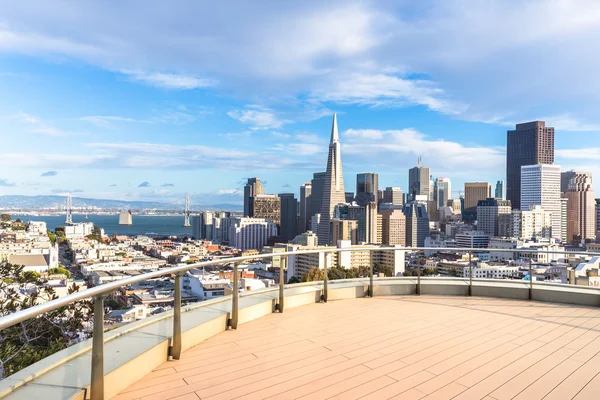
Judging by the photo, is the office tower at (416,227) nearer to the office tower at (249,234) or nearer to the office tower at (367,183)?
the office tower at (249,234)

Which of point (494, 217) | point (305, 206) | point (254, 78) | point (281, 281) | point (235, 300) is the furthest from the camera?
point (305, 206)

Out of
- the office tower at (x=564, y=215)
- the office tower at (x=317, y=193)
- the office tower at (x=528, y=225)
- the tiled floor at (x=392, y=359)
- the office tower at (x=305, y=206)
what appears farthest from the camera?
the office tower at (x=317, y=193)

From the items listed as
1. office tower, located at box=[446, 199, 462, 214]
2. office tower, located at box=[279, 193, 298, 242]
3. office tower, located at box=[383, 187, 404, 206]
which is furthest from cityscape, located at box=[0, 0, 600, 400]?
office tower, located at box=[446, 199, 462, 214]

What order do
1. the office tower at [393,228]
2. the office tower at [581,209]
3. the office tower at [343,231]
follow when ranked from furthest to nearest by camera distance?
the office tower at [581,209] → the office tower at [393,228] → the office tower at [343,231]

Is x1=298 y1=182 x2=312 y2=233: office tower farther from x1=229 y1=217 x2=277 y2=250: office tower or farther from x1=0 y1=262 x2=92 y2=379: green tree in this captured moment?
x1=0 y1=262 x2=92 y2=379: green tree

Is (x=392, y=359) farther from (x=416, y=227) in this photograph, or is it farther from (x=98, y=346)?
(x=416, y=227)

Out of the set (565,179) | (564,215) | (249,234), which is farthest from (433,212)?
(249,234)

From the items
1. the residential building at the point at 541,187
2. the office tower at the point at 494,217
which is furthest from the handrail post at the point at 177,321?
the residential building at the point at 541,187

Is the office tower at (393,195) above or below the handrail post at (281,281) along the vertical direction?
above
